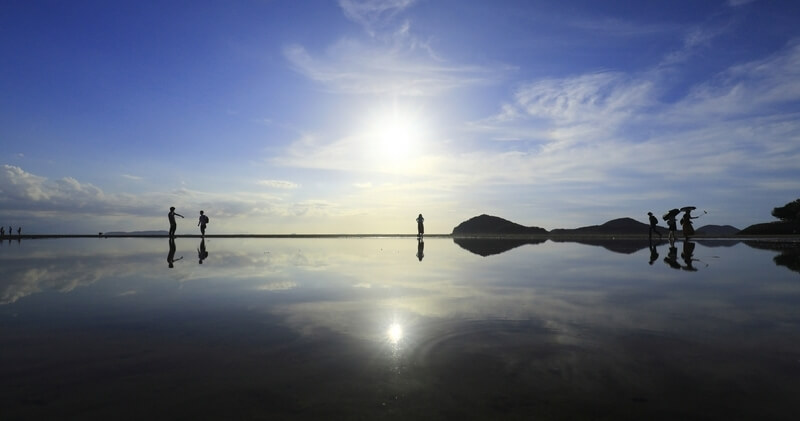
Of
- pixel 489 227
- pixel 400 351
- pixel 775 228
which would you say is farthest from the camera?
pixel 489 227

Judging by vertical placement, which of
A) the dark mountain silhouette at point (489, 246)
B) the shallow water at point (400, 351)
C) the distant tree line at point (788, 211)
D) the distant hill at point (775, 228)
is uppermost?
the distant tree line at point (788, 211)

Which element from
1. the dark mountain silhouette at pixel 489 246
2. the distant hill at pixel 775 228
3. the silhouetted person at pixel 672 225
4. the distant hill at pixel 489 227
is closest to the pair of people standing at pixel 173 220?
the dark mountain silhouette at pixel 489 246

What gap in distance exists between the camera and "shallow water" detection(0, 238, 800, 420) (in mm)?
3295

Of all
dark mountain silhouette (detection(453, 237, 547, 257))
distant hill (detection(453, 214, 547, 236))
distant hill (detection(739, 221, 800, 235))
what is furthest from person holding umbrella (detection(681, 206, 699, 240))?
distant hill (detection(453, 214, 547, 236))

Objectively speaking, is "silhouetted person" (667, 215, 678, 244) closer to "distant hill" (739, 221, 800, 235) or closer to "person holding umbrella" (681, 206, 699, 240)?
"person holding umbrella" (681, 206, 699, 240)

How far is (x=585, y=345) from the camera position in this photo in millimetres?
4852

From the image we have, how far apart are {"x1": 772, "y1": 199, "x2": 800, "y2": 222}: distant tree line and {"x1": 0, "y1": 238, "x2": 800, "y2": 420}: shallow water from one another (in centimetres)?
7404

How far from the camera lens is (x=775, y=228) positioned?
61938 millimetres

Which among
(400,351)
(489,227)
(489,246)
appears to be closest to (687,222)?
(489,246)

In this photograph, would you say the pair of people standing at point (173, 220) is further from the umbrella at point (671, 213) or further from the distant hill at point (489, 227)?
the distant hill at point (489, 227)

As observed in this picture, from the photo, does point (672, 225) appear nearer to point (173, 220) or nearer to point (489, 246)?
point (489, 246)

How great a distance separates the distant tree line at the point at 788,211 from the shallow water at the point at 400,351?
74.0 m

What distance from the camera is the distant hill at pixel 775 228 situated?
194 ft

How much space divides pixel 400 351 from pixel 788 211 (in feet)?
275
